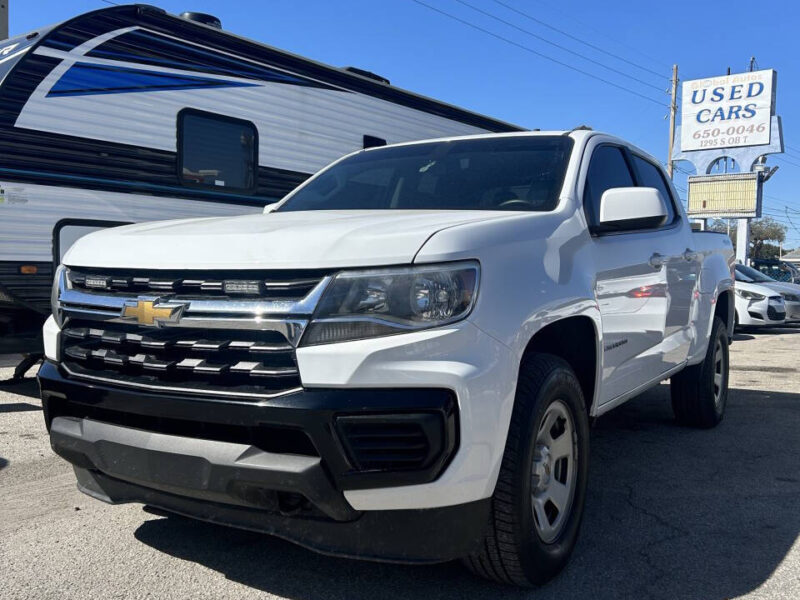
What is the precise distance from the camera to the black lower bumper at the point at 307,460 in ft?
7.51

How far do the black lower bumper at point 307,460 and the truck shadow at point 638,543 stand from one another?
18.1 inches

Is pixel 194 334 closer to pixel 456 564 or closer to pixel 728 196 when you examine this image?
pixel 456 564

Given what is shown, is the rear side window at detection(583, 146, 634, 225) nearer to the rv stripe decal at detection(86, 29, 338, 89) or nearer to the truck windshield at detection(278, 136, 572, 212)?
the truck windshield at detection(278, 136, 572, 212)

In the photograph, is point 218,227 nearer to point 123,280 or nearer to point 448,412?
point 123,280

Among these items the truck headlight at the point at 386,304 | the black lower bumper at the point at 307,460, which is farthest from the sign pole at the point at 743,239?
the black lower bumper at the point at 307,460

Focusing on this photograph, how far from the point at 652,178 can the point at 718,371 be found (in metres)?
1.69

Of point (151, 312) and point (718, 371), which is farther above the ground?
point (151, 312)

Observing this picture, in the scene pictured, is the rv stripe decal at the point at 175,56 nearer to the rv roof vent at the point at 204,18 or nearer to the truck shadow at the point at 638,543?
the rv roof vent at the point at 204,18

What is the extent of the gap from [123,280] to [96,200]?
11.5ft

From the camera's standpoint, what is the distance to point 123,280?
9.18 ft

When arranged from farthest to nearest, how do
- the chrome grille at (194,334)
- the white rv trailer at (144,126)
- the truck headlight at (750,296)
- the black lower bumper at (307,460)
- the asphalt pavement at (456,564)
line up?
the truck headlight at (750,296) < the white rv trailer at (144,126) < the asphalt pavement at (456,564) < the chrome grille at (194,334) < the black lower bumper at (307,460)

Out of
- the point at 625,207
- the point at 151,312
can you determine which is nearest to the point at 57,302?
the point at 151,312

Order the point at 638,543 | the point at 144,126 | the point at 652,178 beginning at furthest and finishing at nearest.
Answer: the point at 144,126 → the point at 652,178 → the point at 638,543

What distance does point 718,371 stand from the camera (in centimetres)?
577
